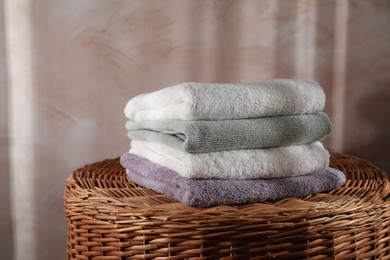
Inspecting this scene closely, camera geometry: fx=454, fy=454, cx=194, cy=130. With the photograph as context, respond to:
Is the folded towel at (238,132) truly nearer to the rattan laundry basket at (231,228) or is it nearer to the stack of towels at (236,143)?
the stack of towels at (236,143)

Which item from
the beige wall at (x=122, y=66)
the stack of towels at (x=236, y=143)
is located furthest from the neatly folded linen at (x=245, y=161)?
the beige wall at (x=122, y=66)

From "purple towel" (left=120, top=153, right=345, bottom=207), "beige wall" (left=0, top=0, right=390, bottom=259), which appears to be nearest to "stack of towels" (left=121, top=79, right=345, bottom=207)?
"purple towel" (left=120, top=153, right=345, bottom=207)

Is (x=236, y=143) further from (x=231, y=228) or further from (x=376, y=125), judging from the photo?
(x=376, y=125)

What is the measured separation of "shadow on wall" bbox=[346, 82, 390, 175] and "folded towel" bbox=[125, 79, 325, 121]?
49 centimetres

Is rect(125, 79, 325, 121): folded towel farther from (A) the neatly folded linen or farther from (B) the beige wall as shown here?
(B) the beige wall

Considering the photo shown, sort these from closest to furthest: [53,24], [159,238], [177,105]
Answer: [159,238], [177,105], [53,24]

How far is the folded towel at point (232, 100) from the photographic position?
0.72 metres

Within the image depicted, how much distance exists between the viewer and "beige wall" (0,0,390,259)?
118 centimetres

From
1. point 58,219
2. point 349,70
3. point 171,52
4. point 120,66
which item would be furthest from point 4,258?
point 349,70

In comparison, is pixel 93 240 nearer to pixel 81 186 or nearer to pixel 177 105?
pixel 81 186

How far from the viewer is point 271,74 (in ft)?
4.11

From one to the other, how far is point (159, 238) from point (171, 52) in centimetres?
69

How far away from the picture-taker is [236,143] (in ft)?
2.41

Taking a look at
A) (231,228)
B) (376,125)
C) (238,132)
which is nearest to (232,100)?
(238,132)
